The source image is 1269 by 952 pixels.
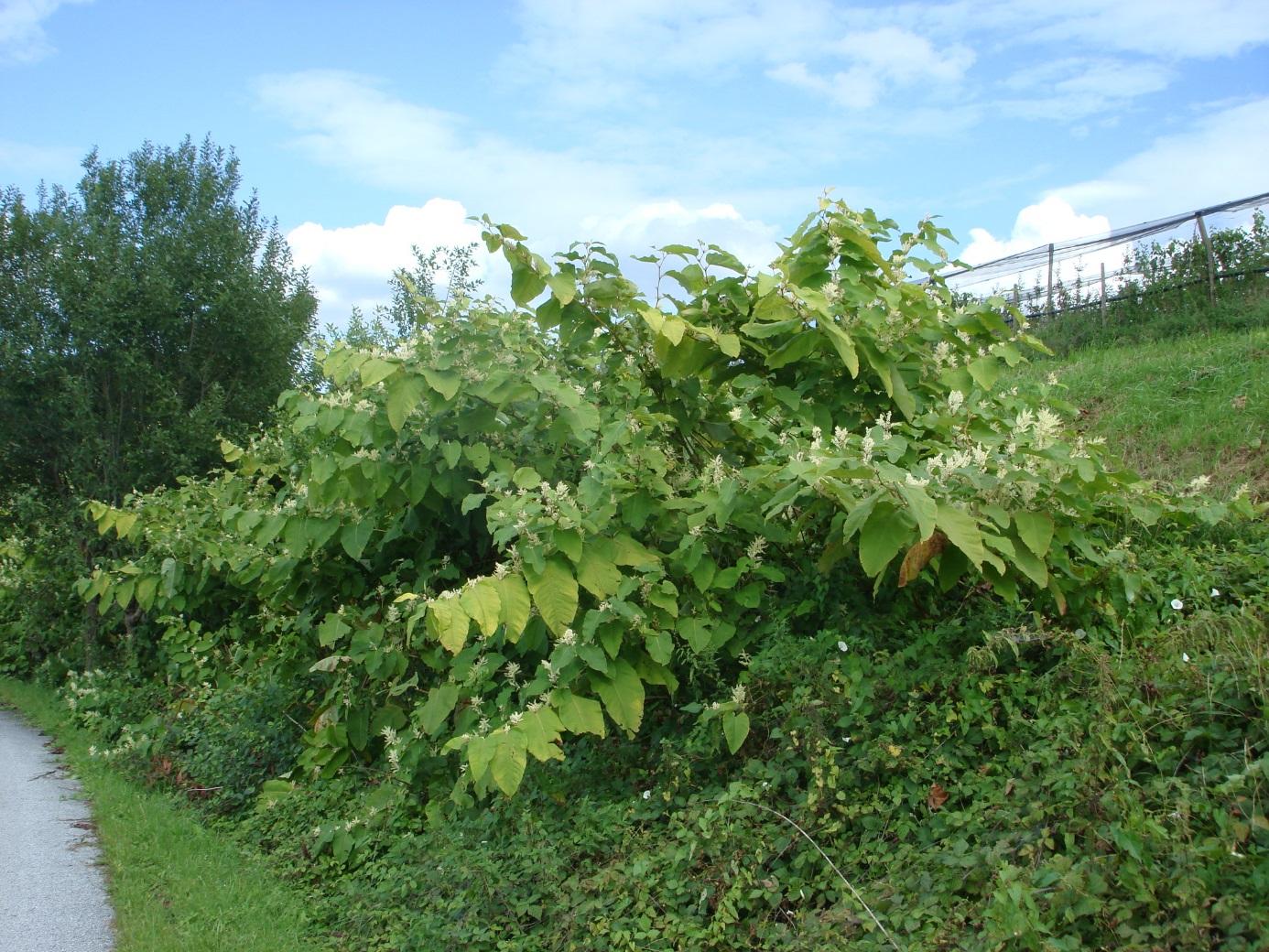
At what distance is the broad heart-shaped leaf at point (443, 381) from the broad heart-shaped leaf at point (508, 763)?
1.71 m

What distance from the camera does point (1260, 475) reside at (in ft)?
22.4

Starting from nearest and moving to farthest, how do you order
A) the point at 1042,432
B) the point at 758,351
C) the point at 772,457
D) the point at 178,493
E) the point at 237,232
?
the point at 1042,432, the point at 772,457, the point at 758,351, the point at 178,493, the point at 237,232

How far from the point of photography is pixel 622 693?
4.71m

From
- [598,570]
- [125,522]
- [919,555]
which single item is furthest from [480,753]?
[125,522]

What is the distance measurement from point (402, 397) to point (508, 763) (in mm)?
1884

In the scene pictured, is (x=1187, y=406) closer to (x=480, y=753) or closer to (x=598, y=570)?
(x=598, y=570)

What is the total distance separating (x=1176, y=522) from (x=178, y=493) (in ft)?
31.4

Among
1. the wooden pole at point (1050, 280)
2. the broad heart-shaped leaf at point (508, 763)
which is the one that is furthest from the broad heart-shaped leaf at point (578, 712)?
the wooden pole at point (1050, 280)

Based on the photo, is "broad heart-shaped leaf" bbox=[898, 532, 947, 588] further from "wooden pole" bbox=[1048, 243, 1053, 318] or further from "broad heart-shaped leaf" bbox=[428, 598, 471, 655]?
"wooden pole" bbox=[1048, 243, 1053, 318]

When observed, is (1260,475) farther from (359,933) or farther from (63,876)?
(63,876)

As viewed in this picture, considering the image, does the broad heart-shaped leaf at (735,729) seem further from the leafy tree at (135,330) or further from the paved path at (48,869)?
the leafy tree at (135,330)

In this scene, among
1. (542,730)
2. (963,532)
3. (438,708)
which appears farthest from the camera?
(438,708)

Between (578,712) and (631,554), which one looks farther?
(631,554)

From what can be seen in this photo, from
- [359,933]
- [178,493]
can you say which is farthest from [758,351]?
[178,493]
